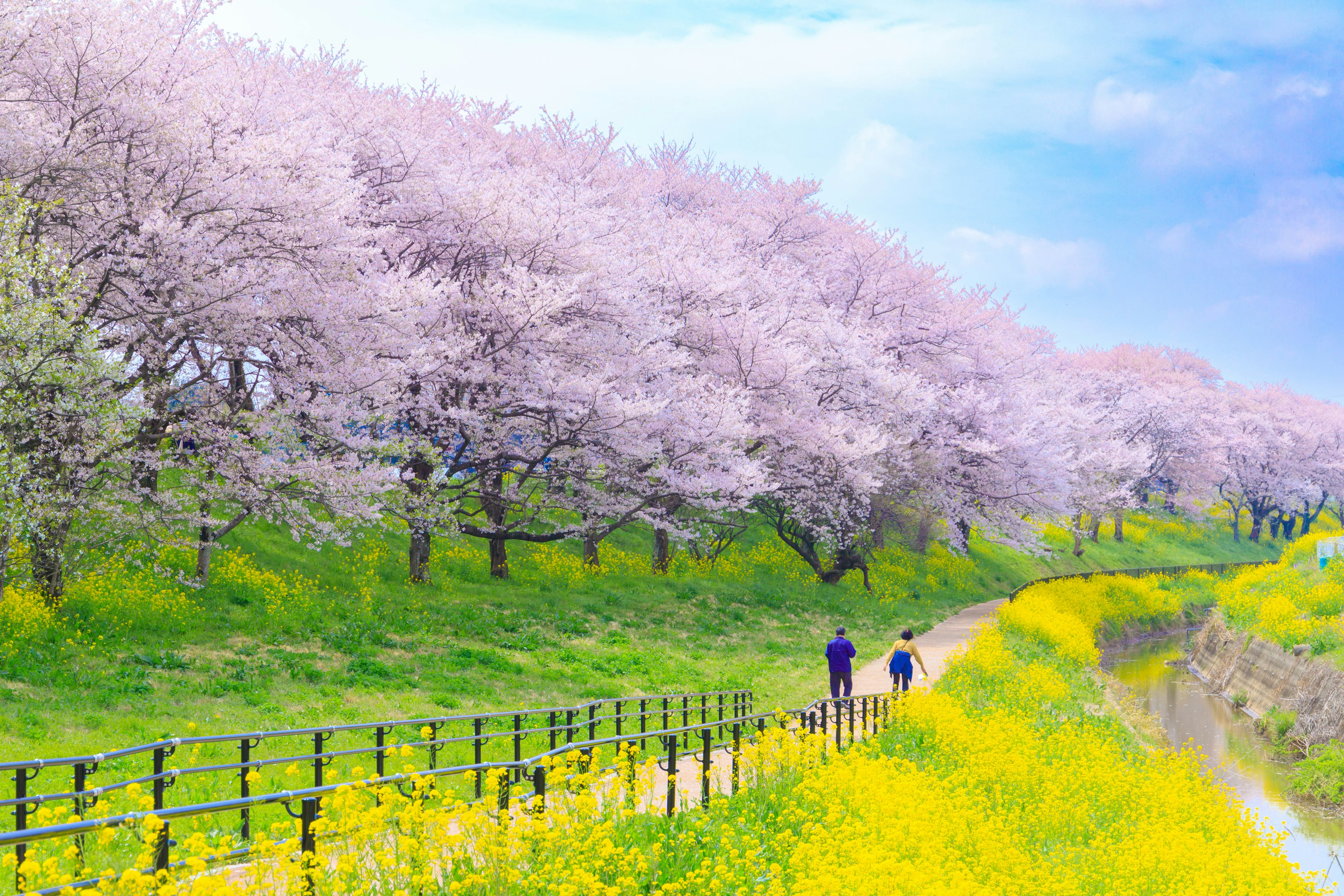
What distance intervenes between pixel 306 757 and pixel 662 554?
22187 mm

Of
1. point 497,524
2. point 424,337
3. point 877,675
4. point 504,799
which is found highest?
point 424,337

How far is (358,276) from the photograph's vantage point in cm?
1877

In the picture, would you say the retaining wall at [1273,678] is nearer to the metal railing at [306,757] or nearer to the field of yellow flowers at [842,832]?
the field of yellow flowers at [842,832]

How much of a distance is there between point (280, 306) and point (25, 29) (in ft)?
17.7

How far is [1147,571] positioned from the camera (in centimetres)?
5194

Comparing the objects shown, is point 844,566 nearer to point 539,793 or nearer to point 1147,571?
point 1147,571

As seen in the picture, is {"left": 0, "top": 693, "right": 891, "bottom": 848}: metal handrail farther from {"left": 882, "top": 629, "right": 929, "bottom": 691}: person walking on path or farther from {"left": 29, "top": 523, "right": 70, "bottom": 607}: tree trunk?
{"left": 882, "top": 629, "right": 929, "bottom": 691}: person walking on path

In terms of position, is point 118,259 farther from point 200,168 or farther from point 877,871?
point 877,871

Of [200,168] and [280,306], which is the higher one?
[200,168]

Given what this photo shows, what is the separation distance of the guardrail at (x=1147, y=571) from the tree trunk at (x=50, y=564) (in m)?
28.7

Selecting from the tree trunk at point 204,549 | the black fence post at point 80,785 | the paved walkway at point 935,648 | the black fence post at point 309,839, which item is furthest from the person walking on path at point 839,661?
the black fence post at point 309,839

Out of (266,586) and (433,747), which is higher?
(266,586)

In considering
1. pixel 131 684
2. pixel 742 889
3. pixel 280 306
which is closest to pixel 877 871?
pixel 742 889

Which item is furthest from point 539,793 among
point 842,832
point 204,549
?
point 204,549
